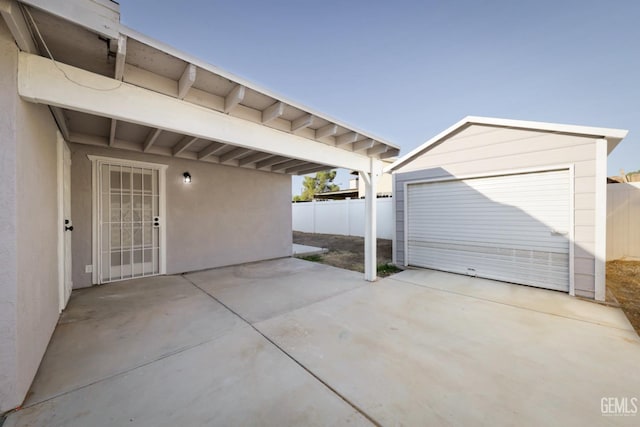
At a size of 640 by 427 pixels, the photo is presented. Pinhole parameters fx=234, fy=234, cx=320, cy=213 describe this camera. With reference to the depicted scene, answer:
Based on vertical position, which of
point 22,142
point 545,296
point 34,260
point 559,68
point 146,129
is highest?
point 559,68

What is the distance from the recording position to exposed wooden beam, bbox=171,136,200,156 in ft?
14.0

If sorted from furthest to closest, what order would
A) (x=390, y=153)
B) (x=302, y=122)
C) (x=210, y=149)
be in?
(x=390, y=153), (x=210, y=149), (x=302, y=122)

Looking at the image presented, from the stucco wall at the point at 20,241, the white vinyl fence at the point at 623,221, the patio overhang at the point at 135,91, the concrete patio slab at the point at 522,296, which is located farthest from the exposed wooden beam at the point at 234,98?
the white vinyl fence at the point at 623,221

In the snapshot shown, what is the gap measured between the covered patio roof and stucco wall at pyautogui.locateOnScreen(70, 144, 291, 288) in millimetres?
1083

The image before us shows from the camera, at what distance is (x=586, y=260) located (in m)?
3.82

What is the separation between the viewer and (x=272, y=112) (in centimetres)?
311

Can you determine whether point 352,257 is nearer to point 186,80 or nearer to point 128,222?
point 128,222

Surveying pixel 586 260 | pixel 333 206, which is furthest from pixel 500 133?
pixel 333 206

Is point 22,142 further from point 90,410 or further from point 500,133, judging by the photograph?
point 500,133

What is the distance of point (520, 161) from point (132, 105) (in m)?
6.04

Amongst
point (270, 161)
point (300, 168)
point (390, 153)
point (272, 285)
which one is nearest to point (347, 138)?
point (390, 153)

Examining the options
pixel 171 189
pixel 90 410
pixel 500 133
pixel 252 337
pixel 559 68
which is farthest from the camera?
pixel 559 68

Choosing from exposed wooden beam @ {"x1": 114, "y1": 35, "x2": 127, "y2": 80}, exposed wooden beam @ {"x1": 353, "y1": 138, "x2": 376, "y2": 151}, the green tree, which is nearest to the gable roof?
exposed wooden beam @ {"x1": 353, "y1": 138, "x2": 376, "y2": 151}

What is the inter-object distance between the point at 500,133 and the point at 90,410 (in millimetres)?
6679
